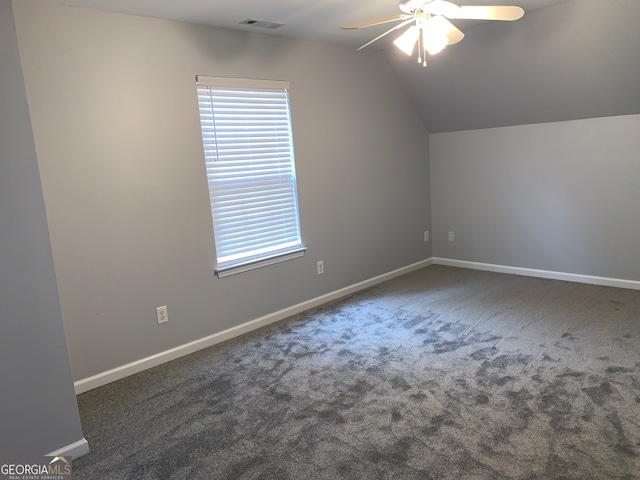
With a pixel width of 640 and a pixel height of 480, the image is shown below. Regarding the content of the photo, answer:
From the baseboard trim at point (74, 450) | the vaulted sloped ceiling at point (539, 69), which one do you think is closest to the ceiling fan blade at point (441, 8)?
the vaulted sloped ceiling at point (539, 69)

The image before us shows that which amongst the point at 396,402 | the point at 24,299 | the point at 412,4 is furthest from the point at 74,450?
the point at 412,4

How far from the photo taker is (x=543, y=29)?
3.58 meters

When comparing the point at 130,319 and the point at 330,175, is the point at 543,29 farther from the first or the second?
the point at 130,319

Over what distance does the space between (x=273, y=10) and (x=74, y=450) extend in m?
2.83

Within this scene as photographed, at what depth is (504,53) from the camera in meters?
3.91

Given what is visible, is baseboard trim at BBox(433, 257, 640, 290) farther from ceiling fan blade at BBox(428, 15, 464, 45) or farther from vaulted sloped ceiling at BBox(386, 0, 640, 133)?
ceiling fan blade at BBox(428, 15, 464, 45)

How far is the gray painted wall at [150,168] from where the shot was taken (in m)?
2.70

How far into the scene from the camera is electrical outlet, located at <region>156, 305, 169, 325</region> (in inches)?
Answer: 126

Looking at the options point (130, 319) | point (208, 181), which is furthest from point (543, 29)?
point (130, 319)

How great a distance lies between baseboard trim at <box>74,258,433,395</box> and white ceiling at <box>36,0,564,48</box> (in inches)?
89.8

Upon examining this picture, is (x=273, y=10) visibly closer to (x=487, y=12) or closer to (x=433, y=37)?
(x=433, y=37)

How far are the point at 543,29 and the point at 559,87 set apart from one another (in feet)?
2.00

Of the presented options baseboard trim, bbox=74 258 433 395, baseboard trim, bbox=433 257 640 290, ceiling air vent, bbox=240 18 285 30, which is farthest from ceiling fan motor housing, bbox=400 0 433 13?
baseboard trim, bbox=433 257 640 290

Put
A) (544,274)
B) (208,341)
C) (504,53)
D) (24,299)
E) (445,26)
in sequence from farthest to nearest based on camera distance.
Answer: (544,274) → (504,53) → (208,341) → (445,26) → (24,299)
